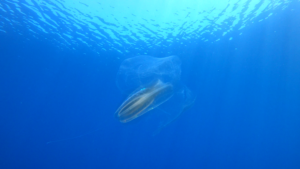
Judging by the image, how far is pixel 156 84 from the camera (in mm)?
5152

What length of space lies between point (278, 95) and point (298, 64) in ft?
13.4

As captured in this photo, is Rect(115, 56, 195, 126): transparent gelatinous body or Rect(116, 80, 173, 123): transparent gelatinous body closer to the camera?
Rect(116, 80, 173, 123): transparent gelatinous body

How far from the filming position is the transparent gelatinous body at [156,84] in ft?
16.3

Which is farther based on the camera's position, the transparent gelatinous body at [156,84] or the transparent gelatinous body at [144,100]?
the transparent gelatinous body at [156,84]

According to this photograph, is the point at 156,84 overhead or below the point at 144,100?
overhead

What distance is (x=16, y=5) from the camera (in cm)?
867

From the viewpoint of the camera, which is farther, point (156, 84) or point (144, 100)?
point (156, 84)

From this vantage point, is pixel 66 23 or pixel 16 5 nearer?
pixel 16 5

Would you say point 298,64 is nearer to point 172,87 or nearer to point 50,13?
point 172,87

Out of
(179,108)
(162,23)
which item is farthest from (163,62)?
(162,23)

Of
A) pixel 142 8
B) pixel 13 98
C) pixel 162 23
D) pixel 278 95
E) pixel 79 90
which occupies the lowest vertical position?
pixel 13 98

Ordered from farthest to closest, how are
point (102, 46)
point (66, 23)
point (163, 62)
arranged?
point (102, 46) < point (66, 23) < point (163, 62)

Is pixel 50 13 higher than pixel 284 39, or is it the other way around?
pixel 284 39

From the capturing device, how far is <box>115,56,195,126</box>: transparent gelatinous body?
4953 mm
